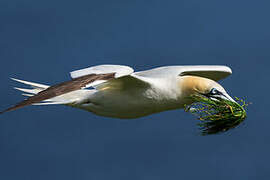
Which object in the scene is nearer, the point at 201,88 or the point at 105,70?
the point at 105,70

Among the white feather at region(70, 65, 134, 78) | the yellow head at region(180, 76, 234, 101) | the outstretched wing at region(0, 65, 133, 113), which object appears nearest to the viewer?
the outstretched wing at region(0, 65, 133, 113)

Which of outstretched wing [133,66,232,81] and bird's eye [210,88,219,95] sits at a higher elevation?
outstretched wing [133,66,232,81]

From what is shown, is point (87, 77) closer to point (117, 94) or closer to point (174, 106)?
point (117, 94)

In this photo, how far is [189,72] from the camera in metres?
9.03

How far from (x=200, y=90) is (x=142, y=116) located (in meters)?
0.94

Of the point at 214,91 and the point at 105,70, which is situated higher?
the point at 105,70

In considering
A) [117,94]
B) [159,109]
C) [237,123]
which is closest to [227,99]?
[237,123]

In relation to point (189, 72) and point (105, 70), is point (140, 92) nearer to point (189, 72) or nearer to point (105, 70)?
point (105, 70)

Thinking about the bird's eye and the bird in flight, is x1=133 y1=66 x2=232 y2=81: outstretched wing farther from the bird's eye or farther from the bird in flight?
the bird's eye

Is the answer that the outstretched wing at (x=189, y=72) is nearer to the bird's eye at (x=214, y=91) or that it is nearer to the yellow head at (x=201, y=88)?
the yellow head at (x=201, y=88)

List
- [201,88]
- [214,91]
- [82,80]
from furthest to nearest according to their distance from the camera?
[201,88] → [214,91] → [82,80]

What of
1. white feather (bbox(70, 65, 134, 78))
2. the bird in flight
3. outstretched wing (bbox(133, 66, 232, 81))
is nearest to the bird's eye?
the bird in flight

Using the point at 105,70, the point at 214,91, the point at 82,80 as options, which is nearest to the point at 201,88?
the point at 214,91

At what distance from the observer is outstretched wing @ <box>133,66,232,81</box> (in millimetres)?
8578
